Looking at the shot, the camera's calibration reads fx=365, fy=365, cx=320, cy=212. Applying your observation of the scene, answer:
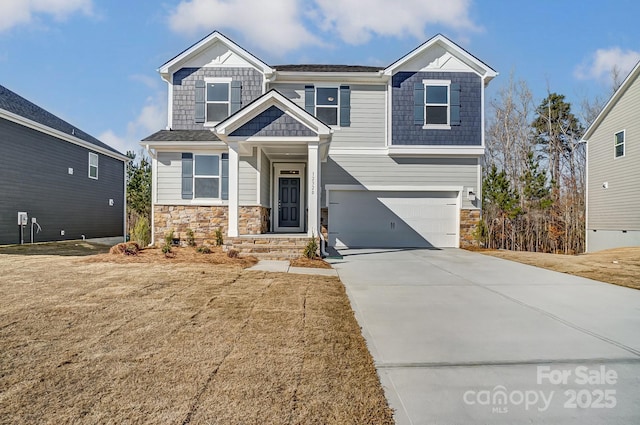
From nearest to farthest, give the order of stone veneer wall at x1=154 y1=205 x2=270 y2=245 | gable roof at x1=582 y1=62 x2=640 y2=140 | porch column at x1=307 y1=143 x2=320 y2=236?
porch column at x1=307 y1=143 x2=320 y2=236
stone veneer wall at x1=154 y1=205 x2=270 y2=245
gable roof at x1=582 y1=62 x2=640 y2=140

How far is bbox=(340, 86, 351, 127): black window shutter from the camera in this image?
1312cm

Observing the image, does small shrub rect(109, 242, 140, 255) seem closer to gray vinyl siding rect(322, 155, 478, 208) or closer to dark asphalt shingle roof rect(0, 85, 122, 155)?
gray vinyl siding rect(322, 155, 478, 208)

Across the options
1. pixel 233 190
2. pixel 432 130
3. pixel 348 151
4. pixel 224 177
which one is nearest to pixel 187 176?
pixel 224 177

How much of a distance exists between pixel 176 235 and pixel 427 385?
1085 centimetres

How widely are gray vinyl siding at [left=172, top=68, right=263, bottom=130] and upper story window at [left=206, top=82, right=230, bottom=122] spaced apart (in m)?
0.36

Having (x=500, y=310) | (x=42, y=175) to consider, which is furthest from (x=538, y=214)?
(x=42, y=175)

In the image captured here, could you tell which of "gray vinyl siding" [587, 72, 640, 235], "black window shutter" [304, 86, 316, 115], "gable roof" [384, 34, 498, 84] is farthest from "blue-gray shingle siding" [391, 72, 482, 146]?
"gray vinyl siding" [587, 72, 640, 235]

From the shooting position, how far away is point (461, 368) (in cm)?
314

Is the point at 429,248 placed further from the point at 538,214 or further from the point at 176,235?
the point at 176,235

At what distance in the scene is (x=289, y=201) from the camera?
1353 cm

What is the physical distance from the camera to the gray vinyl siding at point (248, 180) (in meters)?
11.9

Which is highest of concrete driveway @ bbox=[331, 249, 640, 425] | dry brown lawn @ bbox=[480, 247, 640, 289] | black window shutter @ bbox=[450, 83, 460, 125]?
black window shutter @ bbox=[450, 83, 460, 125]

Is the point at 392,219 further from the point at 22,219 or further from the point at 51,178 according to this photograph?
the point at 51,178

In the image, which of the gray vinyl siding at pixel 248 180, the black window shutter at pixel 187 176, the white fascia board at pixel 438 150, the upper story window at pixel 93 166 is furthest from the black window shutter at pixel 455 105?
the upper story window at pixel 93 166
